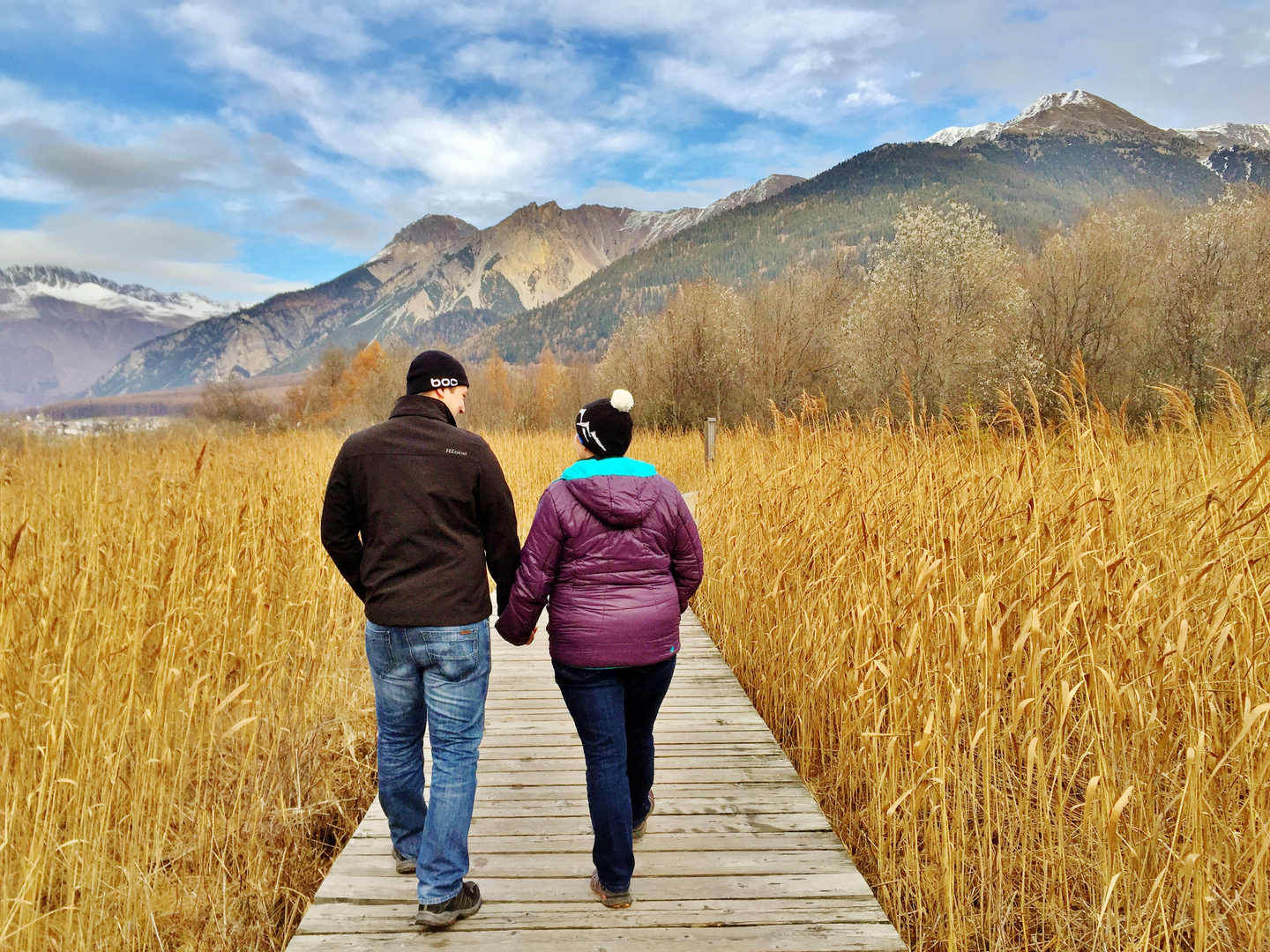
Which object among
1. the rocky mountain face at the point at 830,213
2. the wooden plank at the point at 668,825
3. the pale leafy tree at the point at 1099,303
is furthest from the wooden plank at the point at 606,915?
the rocky mountain face at the point at 830,213

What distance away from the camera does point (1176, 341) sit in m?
15.6

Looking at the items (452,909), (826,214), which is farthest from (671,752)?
(826,214)

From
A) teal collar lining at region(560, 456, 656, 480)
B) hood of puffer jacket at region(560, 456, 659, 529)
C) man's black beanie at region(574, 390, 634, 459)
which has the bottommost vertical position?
hood of puffer jacket at region(560, 456, 659, 529)

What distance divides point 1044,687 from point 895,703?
0.52 meters

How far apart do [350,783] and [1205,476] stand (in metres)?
4.27

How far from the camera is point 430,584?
79.2 inches

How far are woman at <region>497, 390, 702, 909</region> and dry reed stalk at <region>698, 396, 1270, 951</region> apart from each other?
84cm

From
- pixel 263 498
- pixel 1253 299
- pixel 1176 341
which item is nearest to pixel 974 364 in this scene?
pixel 1176 341

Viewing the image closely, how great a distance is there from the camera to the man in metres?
2.03

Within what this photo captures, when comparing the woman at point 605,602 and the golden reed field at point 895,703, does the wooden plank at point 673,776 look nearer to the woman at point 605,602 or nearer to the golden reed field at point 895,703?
the golden reed field at point 895,703

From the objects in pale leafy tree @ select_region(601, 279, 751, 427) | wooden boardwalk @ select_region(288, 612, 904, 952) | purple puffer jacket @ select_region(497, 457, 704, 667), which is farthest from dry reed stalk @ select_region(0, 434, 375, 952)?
pale leafy tree @ select_region(601, 279, 751, 427)

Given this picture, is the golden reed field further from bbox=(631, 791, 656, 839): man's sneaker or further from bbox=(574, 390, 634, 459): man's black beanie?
bbox=(574, 390, 634, 459): man's black beanie

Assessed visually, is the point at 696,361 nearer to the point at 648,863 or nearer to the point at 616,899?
the point at 648,863

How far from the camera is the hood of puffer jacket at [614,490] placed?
2068 millimetres
